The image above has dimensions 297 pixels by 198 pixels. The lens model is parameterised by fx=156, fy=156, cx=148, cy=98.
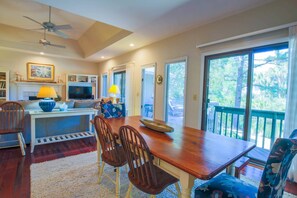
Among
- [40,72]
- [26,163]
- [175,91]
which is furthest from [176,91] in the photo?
[40,72]

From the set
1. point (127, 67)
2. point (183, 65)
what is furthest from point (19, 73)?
point (183, 65)

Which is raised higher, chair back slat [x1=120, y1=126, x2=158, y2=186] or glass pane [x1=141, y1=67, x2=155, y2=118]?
glass pane [x1=141, y1=67, x2=155, y2=118]

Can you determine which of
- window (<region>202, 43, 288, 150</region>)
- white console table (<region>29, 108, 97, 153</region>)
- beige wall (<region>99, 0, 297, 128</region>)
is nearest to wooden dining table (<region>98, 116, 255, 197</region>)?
window (<region>202, 43, 288, 150</region>)

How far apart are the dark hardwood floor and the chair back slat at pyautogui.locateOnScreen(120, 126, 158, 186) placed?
4.66 feet

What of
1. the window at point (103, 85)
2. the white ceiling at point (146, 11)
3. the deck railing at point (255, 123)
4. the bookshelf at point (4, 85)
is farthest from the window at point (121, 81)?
the bookshelf at point (4, 85)

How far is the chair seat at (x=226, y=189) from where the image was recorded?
118 cm

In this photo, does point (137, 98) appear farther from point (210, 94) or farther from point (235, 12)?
point (235, 12)

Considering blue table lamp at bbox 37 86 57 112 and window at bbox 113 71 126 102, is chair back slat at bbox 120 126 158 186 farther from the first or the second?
window at bbox 113 71 126 102

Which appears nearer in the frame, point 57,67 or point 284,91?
point 284,91

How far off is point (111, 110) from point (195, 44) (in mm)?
2200

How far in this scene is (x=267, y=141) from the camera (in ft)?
9.91

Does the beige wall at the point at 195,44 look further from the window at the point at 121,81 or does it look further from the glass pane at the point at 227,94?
the window at the point at 121,81

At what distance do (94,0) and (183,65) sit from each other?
222cm

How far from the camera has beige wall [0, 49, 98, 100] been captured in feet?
19.1
